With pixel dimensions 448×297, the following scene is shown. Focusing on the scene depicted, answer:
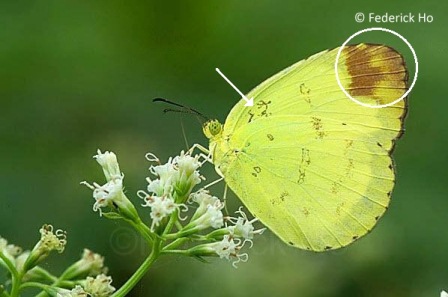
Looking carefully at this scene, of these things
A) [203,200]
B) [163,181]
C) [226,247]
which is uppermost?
[163,181]

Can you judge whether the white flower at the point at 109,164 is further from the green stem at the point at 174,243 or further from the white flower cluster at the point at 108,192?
the green stem at the point at 174,243

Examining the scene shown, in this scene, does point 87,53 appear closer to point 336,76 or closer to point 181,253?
point 336,76

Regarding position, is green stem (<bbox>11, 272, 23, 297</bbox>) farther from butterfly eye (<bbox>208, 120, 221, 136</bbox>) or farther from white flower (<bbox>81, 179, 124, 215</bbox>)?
butterfly eye (<bbox>208, 120, 221, 136</bbox>)

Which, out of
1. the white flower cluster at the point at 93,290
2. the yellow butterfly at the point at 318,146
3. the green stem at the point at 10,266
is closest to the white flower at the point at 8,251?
the green stem at the point at 10,266

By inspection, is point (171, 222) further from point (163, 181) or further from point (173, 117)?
point (173, 117)

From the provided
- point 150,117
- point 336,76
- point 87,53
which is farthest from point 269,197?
point 87,53

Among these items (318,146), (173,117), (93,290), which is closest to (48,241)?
(93,290)
